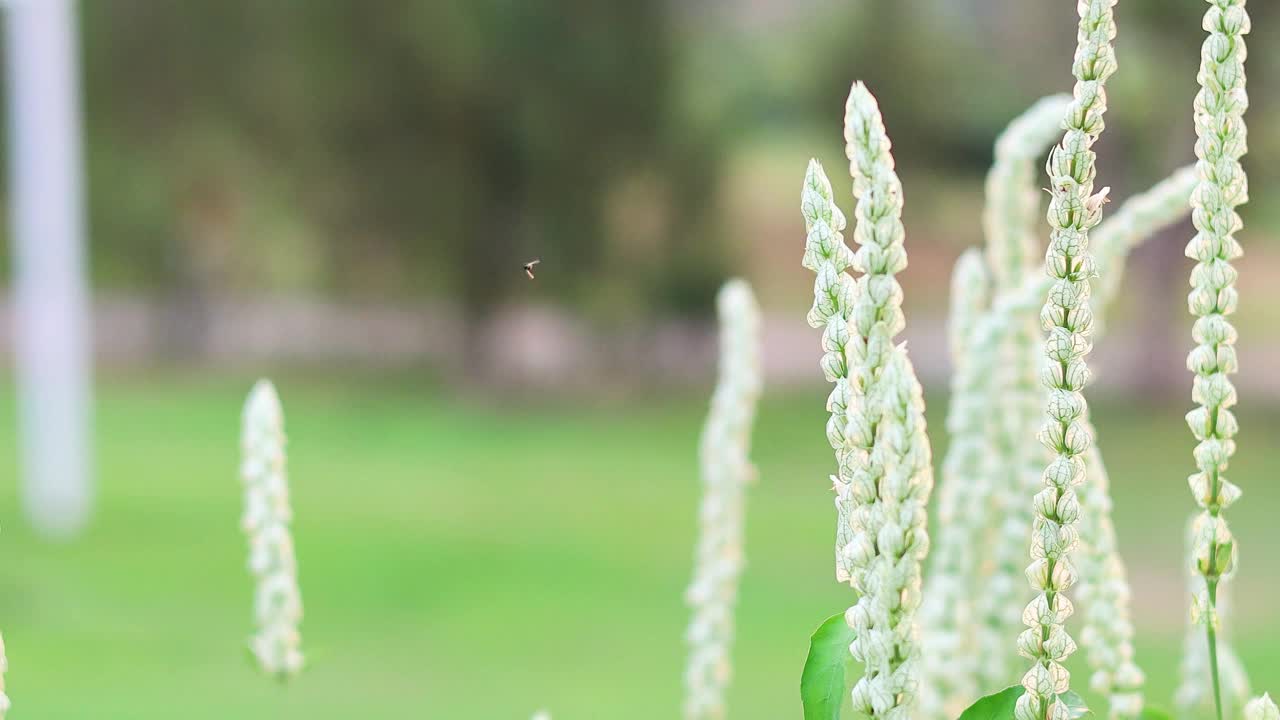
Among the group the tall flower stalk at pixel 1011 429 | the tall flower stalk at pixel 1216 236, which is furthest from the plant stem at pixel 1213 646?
the tall flower stalk at pixel 1011 429

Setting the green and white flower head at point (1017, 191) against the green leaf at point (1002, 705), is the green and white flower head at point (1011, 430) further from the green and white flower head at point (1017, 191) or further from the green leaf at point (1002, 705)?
the green leaf at point (1002, 705)

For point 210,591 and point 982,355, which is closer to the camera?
point 982,355

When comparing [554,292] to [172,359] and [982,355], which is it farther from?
[982,355]

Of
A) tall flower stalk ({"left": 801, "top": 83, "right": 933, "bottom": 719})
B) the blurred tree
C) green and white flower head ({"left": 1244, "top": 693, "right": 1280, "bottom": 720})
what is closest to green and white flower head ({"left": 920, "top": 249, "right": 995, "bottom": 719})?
green and white flower head ({"left": 1244, "top": 693, "right": 1280, "bottom": 720})

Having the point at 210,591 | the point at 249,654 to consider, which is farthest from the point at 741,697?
the point at 249,654

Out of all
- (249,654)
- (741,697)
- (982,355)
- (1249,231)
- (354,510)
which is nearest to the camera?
(982,355)

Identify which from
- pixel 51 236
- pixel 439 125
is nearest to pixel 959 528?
pixel 51 236
